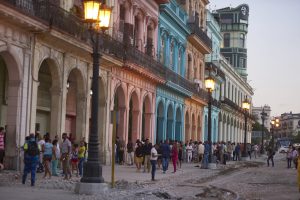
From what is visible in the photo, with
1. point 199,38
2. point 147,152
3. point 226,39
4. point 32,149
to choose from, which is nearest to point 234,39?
point 226,39

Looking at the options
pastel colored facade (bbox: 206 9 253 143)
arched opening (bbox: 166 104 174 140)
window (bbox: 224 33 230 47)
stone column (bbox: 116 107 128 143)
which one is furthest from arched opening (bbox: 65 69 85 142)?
window (bbox: 224 33 230 47)

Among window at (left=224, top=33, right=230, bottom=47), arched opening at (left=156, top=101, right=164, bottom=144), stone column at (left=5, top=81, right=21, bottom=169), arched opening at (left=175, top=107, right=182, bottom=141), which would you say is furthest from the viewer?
window at (left=224, top=33, right=230, bottom=47)

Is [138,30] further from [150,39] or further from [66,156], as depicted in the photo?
[66,156]

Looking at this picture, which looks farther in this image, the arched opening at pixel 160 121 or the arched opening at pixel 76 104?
the arched opening at pixel 160 121

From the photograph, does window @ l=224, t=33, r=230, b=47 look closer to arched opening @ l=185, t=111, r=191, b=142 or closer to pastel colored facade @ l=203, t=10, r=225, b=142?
pastel colored facade @ l=203, t=10, r=225, b=142

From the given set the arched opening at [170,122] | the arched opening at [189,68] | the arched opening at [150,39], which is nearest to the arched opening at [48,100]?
the arched opening at [150,39]

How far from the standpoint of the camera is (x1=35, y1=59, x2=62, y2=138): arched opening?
22641 millimetres

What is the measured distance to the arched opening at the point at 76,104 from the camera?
82.4ft

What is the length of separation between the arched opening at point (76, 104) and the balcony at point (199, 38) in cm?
1705

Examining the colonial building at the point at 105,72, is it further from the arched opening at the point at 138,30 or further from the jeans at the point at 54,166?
the jeans at the point at 54,166

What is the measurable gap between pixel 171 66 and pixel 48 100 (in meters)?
14.7

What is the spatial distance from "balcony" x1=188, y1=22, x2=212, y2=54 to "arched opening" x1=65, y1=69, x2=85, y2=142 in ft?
55.9

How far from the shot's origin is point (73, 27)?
885 inches

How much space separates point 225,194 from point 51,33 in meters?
8.17
